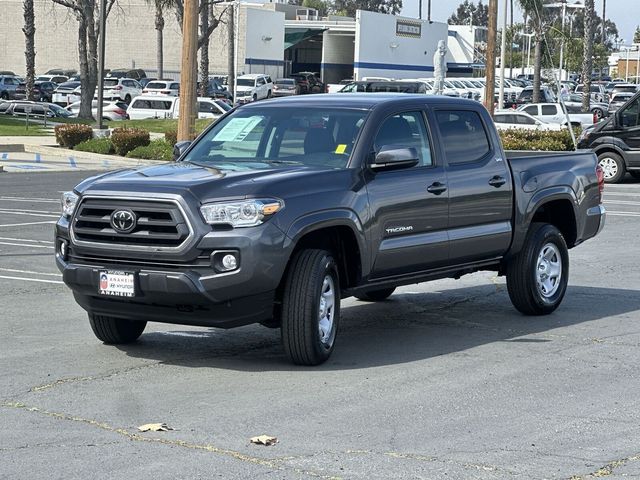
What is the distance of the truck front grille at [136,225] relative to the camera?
8.18 metres

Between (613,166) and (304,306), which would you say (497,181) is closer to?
(304,306)

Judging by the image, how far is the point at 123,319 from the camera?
934cm

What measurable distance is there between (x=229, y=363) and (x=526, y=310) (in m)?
3.42

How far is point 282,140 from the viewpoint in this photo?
9.59 metres

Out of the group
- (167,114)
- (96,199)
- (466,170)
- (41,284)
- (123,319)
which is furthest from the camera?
(167,114)

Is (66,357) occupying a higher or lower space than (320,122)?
lower

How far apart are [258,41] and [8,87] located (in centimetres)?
2323

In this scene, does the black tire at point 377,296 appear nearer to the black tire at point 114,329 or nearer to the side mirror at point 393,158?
the side mirror at point 393,158

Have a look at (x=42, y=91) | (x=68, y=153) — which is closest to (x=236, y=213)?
(x=68, y=153)

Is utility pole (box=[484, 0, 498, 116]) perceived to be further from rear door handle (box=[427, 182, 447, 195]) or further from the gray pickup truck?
rear door handle (box=[427, 182, 447, 195])

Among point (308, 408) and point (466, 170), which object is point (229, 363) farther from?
point (466, 170)

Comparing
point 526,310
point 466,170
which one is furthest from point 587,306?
point 466,170

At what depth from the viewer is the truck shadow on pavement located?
9.13 meters

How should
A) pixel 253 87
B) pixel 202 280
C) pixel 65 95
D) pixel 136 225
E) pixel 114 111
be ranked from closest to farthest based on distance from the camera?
pixel 202 280
pixel 136 225
pixel 114 111
pixel 65 95
pixel 253 87
